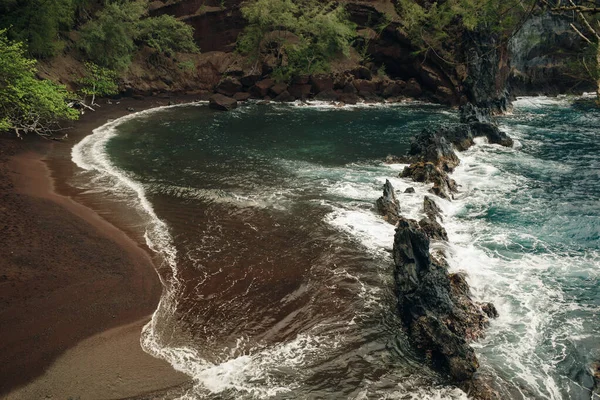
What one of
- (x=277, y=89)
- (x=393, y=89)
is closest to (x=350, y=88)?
(x=393, y=89)

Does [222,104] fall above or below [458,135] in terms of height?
above

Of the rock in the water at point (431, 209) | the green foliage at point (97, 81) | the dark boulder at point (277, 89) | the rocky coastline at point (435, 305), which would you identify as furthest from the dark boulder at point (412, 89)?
the rocky coastline at point (435, 305)

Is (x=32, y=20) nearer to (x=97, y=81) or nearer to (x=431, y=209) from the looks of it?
(x=97, y=81)

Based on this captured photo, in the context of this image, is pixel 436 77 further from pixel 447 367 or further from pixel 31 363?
pixel 31 363

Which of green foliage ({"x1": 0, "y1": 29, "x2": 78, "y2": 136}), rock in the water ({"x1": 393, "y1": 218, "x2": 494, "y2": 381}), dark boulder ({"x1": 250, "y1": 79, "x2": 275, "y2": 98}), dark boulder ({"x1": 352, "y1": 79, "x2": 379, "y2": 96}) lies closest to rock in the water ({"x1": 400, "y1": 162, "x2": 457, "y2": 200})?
rock in the water ({"x1": 393, "y1": 218, "x2": 494, "y2": 381})

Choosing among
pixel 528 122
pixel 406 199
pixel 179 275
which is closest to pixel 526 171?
pixel 406 199

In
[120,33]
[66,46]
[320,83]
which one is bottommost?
[320,83]

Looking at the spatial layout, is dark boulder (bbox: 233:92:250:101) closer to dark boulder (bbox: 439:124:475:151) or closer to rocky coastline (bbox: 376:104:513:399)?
dark boulder (bbox: 439:124:475:151)
